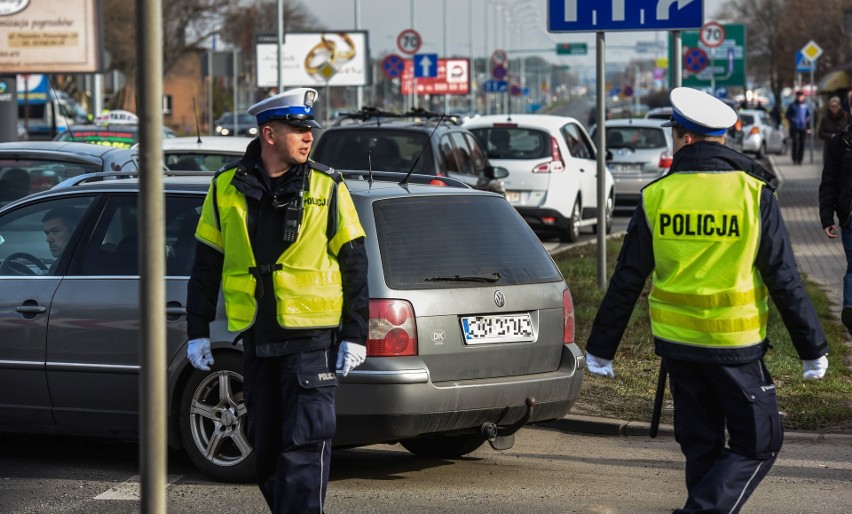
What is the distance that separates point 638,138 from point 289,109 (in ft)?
63.7

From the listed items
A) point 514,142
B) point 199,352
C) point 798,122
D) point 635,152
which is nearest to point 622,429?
point 199,352

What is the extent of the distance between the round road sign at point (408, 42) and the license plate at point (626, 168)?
20457 mm

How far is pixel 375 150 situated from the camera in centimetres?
1485

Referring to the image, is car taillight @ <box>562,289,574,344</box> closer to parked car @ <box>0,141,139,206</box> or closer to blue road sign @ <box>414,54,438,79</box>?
parked car @ <box>0,141,139,206</box>

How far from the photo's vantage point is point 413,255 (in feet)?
22.3

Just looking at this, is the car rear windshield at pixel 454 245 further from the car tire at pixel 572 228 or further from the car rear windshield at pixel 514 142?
the car tire at pixel 572 228

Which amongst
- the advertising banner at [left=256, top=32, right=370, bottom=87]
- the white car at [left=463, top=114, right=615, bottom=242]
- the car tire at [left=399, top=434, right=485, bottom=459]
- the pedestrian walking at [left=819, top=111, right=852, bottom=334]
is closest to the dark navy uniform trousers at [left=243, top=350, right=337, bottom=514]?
the car tire at [left=399, top=434, right=485, bottom=459]

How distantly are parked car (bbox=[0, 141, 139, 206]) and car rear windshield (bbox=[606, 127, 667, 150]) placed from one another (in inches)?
538

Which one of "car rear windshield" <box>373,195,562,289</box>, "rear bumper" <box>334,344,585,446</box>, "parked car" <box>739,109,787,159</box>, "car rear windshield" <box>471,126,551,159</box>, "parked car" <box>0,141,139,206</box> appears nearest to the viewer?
"rear bumper" <box>334,344,585,446</box>

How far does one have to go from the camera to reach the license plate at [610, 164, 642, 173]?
24078 millimetres

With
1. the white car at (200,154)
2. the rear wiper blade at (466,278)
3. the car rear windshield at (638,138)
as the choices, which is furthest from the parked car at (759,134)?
the rear wiper blade at (466,278)

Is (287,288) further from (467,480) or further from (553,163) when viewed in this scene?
(553,163)

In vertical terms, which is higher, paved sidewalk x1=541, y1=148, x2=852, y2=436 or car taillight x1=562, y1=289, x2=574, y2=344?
car taillight x1=562, y1=289, x2=574, y2=344

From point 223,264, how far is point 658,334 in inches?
59.8
